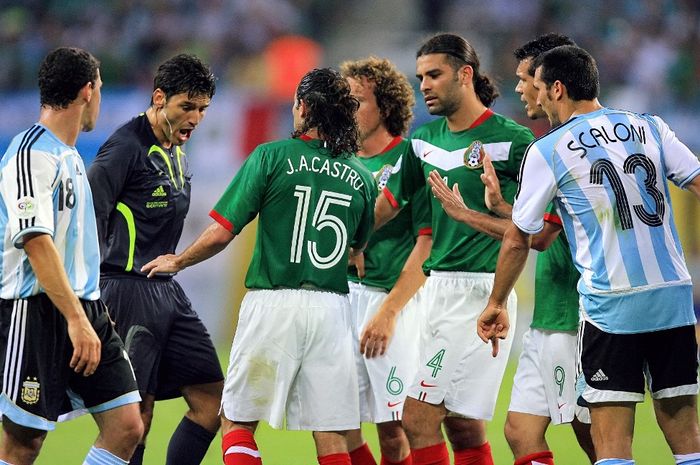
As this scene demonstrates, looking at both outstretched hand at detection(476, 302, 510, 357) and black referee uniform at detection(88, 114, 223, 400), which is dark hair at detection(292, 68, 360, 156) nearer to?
black referee uniform at detection(88, 114, 223, 400)

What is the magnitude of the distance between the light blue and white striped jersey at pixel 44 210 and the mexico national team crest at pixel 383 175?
6.58ft

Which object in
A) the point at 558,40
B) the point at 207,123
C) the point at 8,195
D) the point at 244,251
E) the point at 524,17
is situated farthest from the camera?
the point at 524,17

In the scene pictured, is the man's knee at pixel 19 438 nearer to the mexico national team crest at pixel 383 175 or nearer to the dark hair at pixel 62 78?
the dark hair at pixel 62 78

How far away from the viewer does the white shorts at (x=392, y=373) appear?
6.11 meters

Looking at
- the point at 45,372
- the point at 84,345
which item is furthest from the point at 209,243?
the point at 45,372

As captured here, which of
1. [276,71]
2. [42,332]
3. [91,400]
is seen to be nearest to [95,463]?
[91,400]

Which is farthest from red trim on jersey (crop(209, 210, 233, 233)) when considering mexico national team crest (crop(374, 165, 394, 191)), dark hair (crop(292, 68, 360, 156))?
mexico national team crest (crop(374, 165, 394, 191))

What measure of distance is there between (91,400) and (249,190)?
123cm

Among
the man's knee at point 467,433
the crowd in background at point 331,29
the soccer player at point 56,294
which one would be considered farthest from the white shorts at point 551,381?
the crowd in background at point 331,29

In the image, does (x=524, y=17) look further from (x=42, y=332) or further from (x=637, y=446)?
(x=42, y=332)

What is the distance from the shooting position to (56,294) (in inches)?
185

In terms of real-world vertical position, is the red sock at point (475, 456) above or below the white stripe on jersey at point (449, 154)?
below

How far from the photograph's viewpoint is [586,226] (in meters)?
4.87

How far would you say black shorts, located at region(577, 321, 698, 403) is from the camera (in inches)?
189
